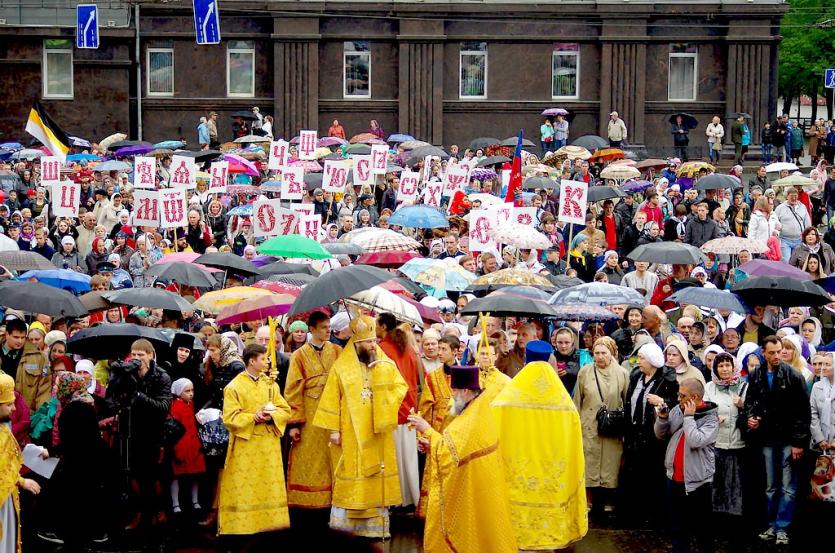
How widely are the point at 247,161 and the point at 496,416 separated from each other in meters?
19.8

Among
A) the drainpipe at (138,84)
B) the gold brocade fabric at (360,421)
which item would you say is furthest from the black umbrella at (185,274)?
the drainpipe at (138,84)

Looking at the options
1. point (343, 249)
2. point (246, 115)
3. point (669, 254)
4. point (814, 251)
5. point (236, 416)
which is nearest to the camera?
point (236, 416)

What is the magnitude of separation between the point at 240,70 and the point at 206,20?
3.98 metres

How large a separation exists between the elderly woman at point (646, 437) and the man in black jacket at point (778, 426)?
72 centimetres

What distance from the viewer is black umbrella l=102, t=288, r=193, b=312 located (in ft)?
46.5

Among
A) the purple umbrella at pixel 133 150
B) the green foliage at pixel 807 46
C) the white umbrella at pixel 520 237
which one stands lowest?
the white umbrella at pixel 520 237

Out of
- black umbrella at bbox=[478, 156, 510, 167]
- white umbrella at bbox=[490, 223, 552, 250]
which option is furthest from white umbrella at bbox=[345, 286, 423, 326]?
black umbrella at bbox=[478, 156, 510, 167]

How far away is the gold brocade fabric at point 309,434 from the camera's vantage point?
39.0 feet

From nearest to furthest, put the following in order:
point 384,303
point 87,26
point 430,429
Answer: point 430,429 < point 384,303 < point 87,26

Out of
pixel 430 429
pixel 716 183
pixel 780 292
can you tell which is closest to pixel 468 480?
pixel 430 429

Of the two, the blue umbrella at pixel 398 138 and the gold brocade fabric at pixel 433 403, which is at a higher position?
the blue umbrella at pixel 398 138

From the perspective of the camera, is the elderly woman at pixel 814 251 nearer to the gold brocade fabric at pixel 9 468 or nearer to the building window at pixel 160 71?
the gold brocade fabric at pixel 9 468

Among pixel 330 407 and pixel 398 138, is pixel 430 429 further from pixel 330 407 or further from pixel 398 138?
pixel 398 138

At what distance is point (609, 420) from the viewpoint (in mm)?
12727
